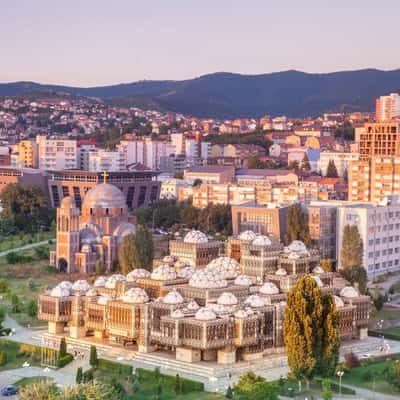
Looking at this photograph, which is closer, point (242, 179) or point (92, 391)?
point (92, 391)

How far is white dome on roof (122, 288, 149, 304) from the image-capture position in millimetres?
34344

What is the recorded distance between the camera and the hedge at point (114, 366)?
3134cm

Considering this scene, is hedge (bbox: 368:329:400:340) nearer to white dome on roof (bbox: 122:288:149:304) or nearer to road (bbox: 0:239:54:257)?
white dome on roof (bbox: 122:288:149:304)

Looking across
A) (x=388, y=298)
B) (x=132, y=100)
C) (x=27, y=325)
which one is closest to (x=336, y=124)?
(x=132, y=100)

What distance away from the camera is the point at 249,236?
41031 mm

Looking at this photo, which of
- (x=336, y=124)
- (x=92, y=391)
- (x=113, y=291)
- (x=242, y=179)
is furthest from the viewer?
(x=336, y=124)

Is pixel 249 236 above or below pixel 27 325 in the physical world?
above

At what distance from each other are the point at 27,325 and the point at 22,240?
19.9m

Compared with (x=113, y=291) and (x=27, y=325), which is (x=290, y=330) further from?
(x=27, y=325)

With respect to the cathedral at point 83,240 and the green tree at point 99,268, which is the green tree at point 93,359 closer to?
the green tree at point 99,268

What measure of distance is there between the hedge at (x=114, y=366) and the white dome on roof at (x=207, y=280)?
13.8 feet

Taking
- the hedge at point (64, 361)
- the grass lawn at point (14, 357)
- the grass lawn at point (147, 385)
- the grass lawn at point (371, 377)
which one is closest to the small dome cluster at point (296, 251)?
the grass lawn at point (371, 377)

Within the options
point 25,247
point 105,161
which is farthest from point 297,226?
point 105,161

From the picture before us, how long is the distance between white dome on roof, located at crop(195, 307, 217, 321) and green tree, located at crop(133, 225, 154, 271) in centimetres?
1229
